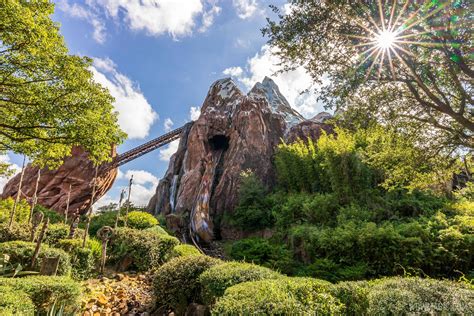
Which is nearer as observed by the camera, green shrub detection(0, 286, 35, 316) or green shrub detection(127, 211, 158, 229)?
green shrub detection(0, 286, 35, 316)

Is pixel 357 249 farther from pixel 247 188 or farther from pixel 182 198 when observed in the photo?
pixel 182 198

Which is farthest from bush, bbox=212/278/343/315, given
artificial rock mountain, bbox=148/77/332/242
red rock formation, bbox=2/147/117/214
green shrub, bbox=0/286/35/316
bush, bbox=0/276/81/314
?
red rock formation, bbox=2/147/117/214

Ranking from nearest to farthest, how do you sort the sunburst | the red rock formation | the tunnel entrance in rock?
the sunburst
the tunnel entrance in rock
the red rock formation

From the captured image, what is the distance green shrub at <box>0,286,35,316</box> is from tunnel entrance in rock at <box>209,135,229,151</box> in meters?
19.7

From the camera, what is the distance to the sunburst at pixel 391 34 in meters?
4.06

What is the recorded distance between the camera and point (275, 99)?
2739cm

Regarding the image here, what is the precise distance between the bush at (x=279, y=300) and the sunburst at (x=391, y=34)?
389 centimetres

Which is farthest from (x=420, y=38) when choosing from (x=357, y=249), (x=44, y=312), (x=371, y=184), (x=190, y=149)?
(x=190, y=149)

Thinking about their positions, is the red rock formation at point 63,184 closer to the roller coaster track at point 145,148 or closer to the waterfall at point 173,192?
the roller coaster track at point 145,148

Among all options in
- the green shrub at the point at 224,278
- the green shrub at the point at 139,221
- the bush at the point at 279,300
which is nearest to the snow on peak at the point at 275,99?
the green shrub at the point at 139,221

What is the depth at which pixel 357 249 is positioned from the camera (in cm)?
781

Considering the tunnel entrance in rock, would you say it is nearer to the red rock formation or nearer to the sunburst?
the red rock formation

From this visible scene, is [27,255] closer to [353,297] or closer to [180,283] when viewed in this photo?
[180,283]

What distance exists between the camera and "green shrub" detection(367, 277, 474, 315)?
106 inches
